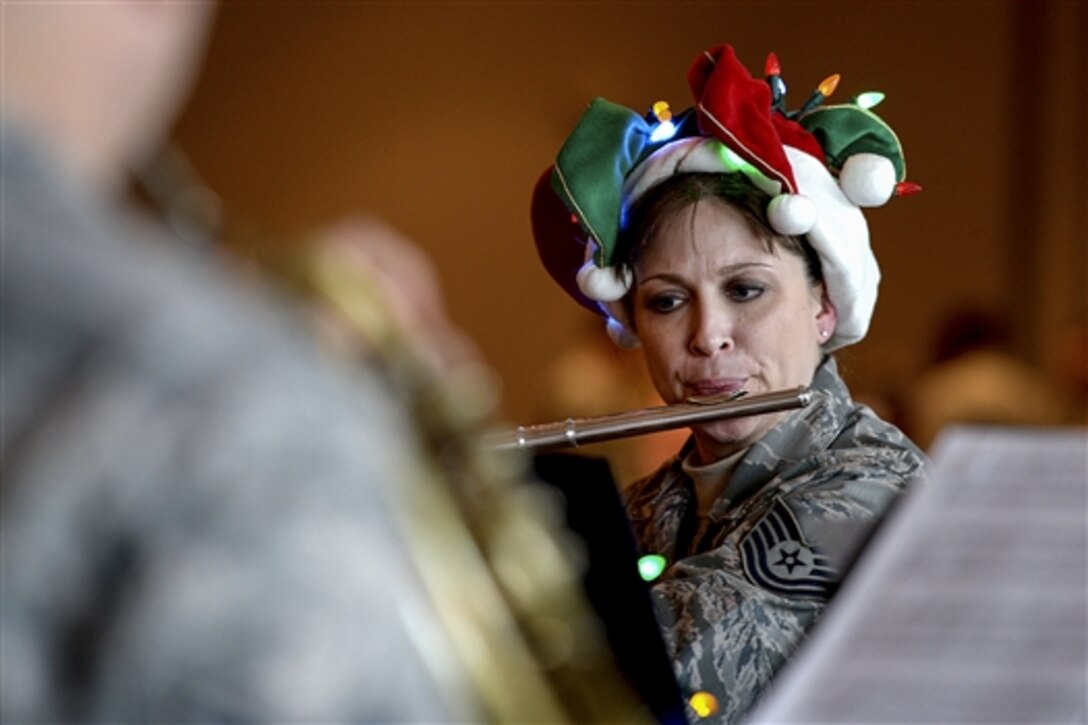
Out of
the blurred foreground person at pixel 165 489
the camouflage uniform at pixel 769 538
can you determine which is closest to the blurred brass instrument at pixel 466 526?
the blurred foreground person at pixel 165 489

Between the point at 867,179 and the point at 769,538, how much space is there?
15.4 inches

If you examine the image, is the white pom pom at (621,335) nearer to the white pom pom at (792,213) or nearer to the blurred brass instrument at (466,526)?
the white pom pom at (792,213)

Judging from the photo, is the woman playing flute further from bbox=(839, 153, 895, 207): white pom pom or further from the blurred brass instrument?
the blurred brass instrument

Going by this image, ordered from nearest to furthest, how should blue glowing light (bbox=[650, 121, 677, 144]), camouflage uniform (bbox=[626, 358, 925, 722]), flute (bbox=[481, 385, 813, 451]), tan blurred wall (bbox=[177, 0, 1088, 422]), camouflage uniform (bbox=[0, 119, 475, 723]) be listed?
camouflage uniform (bbox=[0, 119, 475, 723]) → camouflage uniform (bbox=[626, 358, 925, 722]) → flute (bbox=[481, 385, 813, 451]) → blue glowing light (bbox=[650, 121, 677, 144]) → tan blurred wall (bbox=[177, 0, 1088, 422])

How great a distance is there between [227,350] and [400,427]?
85 mm

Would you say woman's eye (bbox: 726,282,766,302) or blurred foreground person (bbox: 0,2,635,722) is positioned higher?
blurred foreground person (bbox: 0,2,635,722)

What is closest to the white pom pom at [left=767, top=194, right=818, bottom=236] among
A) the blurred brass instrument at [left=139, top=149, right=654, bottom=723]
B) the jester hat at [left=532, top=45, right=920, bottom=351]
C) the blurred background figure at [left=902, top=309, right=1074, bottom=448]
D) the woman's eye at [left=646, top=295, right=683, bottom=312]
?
the jester hat at [left=532, top=45, right=920, bottom=351]

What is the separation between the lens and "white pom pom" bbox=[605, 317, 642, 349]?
5.45 ft

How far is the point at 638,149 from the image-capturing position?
5.12 feet

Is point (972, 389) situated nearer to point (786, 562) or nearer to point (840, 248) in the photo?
point (840, 248)

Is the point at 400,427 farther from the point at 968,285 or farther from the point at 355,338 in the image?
the point at 968,285

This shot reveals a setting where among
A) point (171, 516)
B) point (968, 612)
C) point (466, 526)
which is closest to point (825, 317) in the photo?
point (968, 612)

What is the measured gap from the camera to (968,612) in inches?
24.4

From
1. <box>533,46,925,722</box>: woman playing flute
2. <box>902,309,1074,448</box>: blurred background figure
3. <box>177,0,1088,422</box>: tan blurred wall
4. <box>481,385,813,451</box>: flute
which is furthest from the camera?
<box>177,0,1088,422</box>: tan blurred wall
